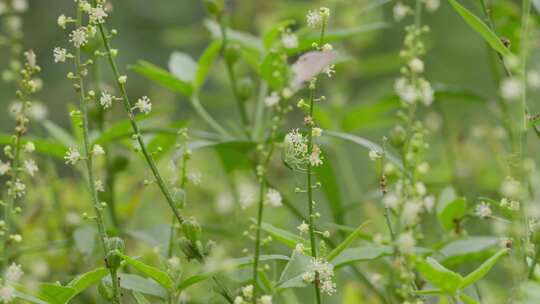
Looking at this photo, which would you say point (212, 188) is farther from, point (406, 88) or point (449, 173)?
point (406, 88)

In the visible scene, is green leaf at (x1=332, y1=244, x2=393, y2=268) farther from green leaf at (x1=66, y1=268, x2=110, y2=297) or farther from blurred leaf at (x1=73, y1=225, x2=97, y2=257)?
blurred leaf at (x1=73, y1=225, x2=97, y2=257)

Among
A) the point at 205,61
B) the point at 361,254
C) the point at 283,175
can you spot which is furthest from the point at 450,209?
the point at 283,175

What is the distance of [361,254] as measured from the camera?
791mm

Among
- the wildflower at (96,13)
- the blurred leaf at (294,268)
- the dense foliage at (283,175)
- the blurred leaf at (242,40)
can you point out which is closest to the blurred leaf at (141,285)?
the dense foliage at (283,175)

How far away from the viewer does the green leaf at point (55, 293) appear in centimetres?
71

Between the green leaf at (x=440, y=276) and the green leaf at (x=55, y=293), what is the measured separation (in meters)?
0.28

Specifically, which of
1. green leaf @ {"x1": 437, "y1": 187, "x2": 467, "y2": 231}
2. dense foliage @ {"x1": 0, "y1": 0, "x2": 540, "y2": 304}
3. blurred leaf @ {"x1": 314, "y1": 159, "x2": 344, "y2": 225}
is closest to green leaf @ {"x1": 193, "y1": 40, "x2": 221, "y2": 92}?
dense foliage @ {"x1": 0, "y1": 0, "x2": 540, "y2": 304}

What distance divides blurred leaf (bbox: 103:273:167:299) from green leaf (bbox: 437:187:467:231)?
320 millimetres

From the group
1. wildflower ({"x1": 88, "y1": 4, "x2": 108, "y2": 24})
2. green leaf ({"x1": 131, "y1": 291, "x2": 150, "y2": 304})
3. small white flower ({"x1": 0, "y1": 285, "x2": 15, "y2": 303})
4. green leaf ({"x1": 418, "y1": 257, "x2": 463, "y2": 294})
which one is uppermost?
wildflower ({"x1": 88, "y1": 4, "x2": 108, "y2": 24})

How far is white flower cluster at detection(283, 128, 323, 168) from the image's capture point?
712 millimetres

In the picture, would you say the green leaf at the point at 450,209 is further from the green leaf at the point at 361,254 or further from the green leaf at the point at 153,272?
the green leaf at the point at 153,272

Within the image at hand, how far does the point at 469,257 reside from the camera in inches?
37.0

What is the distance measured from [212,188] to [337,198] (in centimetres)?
59

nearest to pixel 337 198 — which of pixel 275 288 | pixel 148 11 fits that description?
pixel 275 288
